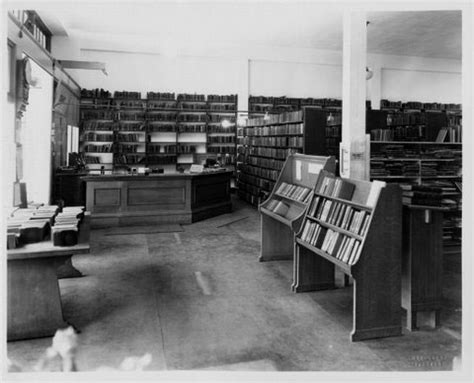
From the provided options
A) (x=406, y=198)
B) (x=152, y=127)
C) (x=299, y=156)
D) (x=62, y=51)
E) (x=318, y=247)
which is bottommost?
(x=318, y=247)

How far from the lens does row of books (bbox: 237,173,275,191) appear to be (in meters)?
9.59

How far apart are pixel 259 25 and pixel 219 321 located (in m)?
7.90

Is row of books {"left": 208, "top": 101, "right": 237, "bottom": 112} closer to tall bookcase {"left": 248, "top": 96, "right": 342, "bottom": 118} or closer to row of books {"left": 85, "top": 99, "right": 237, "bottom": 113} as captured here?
row of books {"left": 85, "top": 99, "right": 237, "bottom": 113}

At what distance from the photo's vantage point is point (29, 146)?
734cm

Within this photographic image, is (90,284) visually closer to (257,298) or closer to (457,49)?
(257,298)

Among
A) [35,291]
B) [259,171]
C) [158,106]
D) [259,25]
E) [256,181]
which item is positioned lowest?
[35,291]

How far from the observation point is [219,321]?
11.6 feet

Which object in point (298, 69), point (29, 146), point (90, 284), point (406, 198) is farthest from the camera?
point (298, 69)

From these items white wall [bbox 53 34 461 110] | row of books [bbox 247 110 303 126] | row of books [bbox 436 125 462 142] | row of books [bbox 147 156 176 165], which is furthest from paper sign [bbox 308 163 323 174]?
row of books [bbox 147 156 176 165]

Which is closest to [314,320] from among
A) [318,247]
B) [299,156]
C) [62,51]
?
[318,247]

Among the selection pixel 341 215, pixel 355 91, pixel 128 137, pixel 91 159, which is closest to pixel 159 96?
pixel 128 137

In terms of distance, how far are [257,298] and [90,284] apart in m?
1.74

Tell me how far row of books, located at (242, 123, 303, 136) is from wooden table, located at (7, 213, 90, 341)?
5836mm

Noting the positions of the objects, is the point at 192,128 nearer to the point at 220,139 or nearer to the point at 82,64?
the point at 220,139
